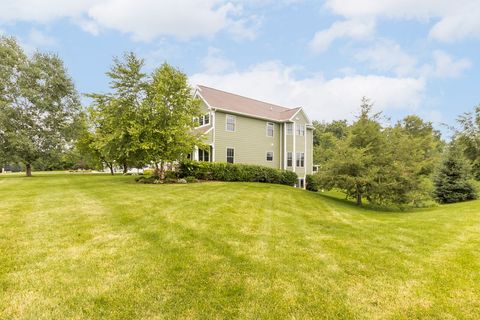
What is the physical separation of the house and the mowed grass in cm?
1483

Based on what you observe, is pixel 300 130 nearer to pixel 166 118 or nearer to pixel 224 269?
pixel 166 118

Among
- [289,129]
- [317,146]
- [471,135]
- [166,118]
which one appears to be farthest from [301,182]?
[471,135]

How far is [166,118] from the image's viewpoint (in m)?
16.7

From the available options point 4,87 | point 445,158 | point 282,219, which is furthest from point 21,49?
point 445,158

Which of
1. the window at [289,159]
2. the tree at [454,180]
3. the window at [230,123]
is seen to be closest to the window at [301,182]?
the window at [289,159]

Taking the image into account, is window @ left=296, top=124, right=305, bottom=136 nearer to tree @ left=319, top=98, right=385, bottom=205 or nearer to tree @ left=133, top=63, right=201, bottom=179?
tree @ left=319, top=98, right=385, bottom=205

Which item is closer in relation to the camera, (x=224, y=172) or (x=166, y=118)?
(x=166, y=118)

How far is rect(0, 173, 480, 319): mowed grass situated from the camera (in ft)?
9.73

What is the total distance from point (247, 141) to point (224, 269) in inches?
787

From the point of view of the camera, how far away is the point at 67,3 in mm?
12914

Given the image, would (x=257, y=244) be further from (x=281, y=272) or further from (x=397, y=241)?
(x=397, y=241)

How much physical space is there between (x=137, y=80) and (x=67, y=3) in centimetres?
507

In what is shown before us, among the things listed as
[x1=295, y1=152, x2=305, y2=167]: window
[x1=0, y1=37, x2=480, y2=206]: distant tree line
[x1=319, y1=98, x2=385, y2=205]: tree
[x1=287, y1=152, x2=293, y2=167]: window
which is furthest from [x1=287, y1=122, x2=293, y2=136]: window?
[x1=319, y1=98, x2=385, y2=205]: tree

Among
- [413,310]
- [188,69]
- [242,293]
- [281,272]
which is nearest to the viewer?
[413,310]
